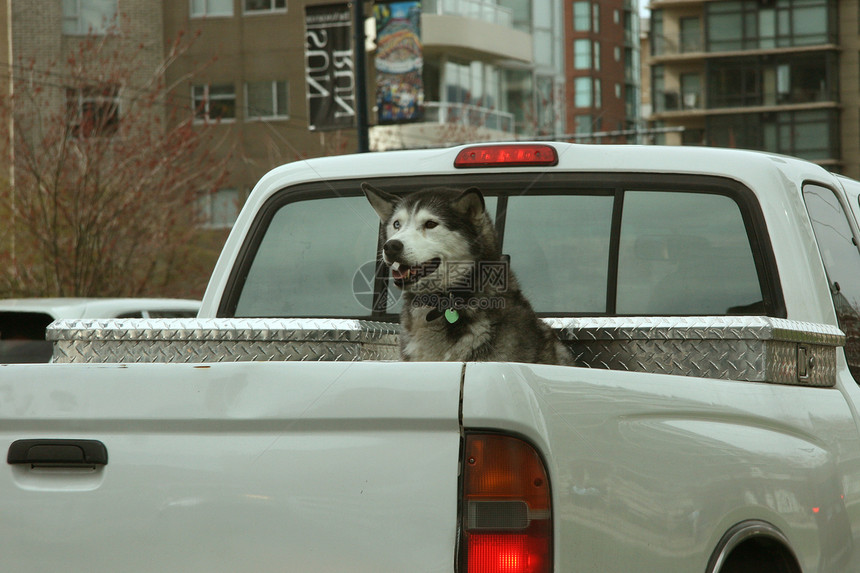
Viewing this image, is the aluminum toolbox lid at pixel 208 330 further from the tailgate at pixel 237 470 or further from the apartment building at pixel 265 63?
the apartment building at pixel 265 63

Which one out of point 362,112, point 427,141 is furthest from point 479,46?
point 362,112

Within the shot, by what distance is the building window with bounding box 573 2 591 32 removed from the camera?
394 ft

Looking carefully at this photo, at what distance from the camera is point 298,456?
271 cm

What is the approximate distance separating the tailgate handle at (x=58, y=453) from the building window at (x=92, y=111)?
61.6ft

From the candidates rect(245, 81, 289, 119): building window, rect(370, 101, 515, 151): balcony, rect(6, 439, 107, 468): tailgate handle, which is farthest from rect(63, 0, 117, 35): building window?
rect(6, 439, 107, 468): tailgate handle

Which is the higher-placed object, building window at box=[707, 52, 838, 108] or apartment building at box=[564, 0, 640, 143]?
apartment building at box=[564, 0, 640, 143]

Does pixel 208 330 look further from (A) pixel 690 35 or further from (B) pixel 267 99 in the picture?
(A) pixel 690 35

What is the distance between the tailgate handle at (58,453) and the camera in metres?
2.84

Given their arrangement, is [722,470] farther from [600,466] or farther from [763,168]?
[763,168]

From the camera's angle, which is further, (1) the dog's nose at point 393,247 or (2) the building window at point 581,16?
(2) the building window at point 581,16

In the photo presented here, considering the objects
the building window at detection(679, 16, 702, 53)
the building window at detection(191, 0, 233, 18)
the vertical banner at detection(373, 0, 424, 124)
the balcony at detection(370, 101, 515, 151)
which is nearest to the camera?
the vertical banner at detection(373, 0, 424, 124)

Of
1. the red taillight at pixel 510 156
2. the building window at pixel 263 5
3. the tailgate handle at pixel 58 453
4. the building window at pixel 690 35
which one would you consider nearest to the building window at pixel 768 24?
the building window at pixel 690 35

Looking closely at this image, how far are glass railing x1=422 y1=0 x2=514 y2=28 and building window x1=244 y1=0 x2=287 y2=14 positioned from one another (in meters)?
5.64

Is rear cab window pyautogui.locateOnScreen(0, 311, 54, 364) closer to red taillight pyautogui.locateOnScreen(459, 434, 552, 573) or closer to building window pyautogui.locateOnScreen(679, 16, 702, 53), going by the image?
red taillight pyautogui.locateOnScreen(459, 434, 552, 573)
